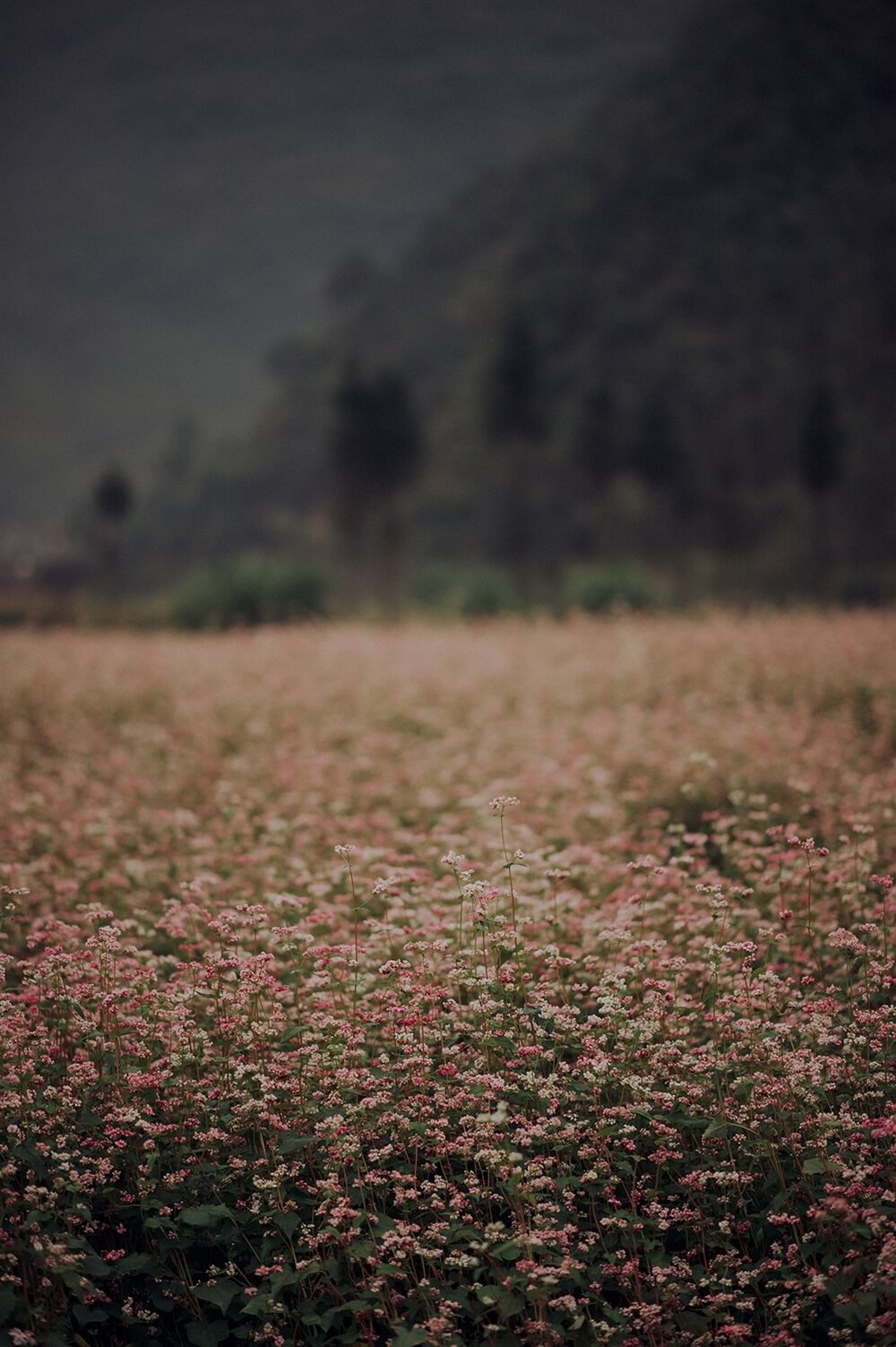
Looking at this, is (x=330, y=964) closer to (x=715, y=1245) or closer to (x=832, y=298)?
(x=715, y=1245)

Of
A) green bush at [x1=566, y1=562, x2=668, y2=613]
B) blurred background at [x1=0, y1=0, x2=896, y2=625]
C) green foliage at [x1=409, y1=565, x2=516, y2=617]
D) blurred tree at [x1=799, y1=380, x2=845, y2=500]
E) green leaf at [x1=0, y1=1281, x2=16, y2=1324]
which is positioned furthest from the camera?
blurred tree at [x1=799, y1=380, x2=845, y2=500]

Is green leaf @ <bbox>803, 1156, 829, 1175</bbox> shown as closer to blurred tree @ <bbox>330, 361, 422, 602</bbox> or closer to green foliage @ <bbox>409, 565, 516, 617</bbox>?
green foliage @ <bbox>409, 565, 516, 617</bbox>

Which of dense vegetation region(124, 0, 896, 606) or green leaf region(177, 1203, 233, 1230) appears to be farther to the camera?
dense vegetation region(124, 0, 896, 606)

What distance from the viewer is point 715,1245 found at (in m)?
3.65

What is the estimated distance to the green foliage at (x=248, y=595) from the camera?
25.6 meters

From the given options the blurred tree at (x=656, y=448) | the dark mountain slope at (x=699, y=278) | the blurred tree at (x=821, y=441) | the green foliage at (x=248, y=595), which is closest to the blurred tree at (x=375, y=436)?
the blurred tree at (x=656, y=448)

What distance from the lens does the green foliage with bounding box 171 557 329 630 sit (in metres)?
25.6

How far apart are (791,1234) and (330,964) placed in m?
2.01

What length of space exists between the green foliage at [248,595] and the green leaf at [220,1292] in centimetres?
2192

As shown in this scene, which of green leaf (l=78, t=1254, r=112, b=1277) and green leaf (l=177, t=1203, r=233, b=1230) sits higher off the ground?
green leaf (l=177, t=1203, r=233, b=1230)

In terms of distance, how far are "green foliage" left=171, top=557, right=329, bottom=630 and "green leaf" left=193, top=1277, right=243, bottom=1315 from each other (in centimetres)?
2192

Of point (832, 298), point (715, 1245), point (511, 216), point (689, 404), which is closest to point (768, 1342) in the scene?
point (715, 1245)

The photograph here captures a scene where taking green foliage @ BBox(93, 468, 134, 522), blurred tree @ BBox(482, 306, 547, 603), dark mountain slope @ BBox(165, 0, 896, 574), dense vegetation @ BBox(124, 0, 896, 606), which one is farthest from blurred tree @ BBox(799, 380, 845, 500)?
green foliage @ BBox(93, 468, 134, 522)

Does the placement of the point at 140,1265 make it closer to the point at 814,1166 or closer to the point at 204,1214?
the point at 204,1214
